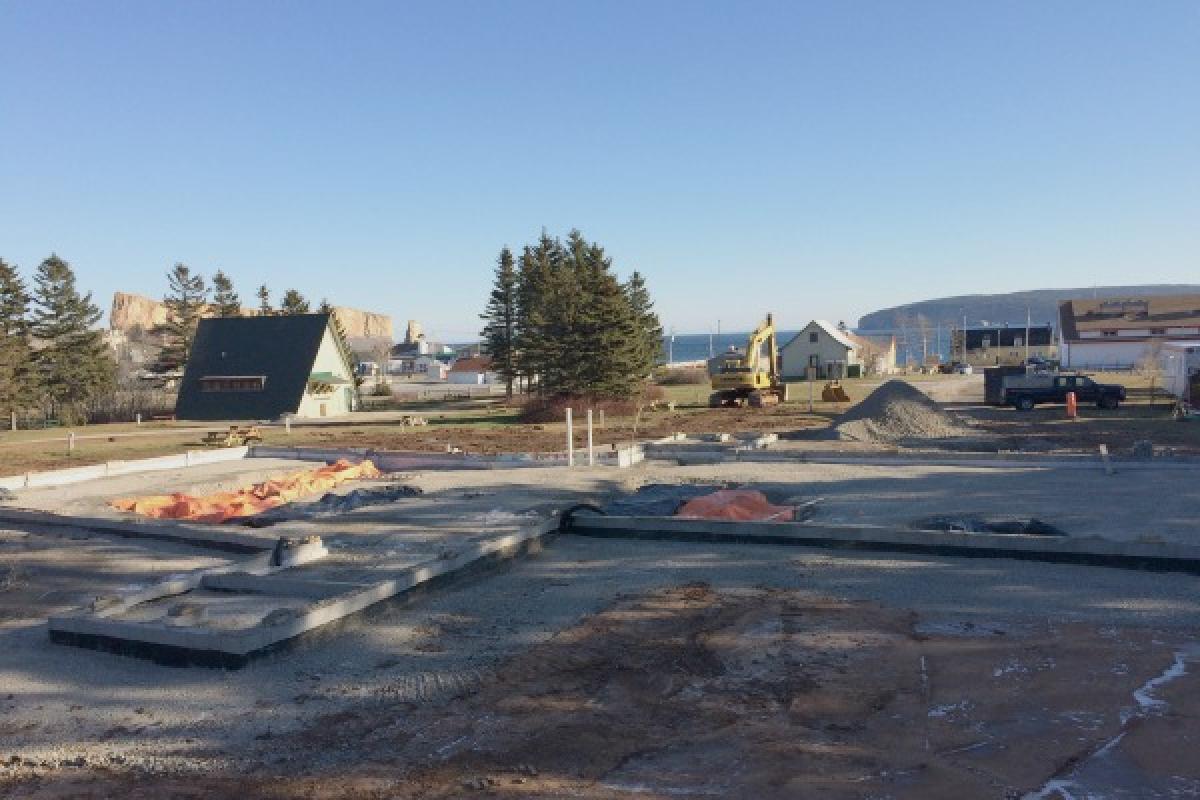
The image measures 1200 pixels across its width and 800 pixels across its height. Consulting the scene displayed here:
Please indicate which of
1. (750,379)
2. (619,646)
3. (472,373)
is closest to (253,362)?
(750,379)

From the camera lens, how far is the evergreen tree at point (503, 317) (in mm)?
52969

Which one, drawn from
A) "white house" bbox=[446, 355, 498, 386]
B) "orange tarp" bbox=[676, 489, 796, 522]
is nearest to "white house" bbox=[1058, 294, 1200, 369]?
"white house" bbox=[446, 355, 498, 386]

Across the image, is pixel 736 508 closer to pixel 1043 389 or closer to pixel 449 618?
pixel 449 618

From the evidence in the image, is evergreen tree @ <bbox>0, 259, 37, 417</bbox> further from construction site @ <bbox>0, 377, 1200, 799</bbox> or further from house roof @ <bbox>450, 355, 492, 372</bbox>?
house roof @ <bbox>450, 355, 492, 372</bbox>

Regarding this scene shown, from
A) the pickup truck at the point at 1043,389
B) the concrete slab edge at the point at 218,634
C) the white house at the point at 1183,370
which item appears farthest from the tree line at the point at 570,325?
the concrete slab edge at the point at 218,634

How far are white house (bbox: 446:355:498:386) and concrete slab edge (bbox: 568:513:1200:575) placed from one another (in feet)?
224

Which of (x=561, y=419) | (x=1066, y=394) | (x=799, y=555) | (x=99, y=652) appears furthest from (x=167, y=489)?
(x=1066, y=394)

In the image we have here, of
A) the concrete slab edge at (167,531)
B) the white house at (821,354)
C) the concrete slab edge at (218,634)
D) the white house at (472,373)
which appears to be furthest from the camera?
the white house at (472,373)

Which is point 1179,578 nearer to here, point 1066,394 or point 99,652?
point 99,652

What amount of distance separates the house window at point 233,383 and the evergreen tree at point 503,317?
12.1 m

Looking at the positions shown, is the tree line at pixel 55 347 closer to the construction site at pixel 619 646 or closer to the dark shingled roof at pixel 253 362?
the dark shingled roof at pixel 253 362

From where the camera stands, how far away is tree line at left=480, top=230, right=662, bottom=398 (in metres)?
39.3

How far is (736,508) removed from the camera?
13961mm

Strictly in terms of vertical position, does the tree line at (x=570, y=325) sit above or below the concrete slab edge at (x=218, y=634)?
above
